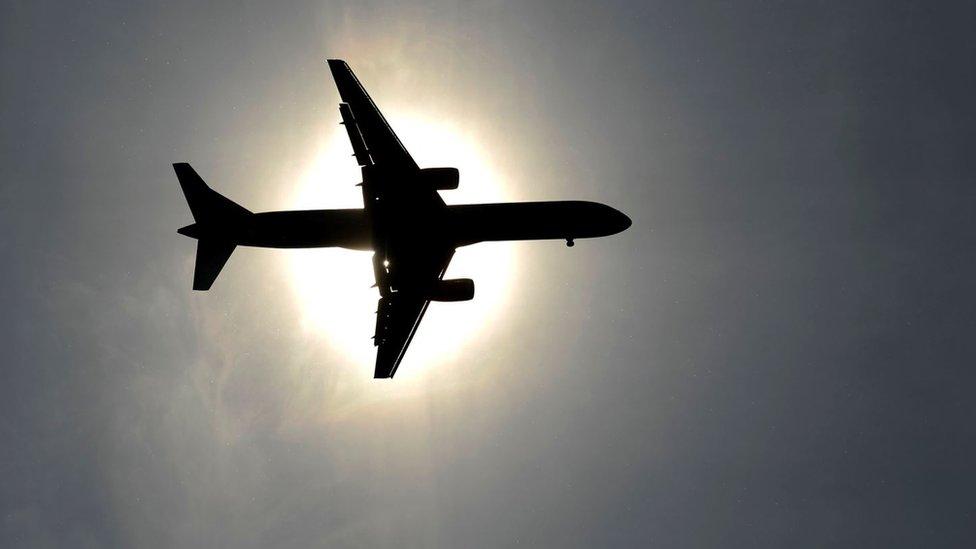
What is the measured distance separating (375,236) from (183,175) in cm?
1501

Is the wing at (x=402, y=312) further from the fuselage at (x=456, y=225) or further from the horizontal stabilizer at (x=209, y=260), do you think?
the horizontal stabilizer at (x=209, y=260)

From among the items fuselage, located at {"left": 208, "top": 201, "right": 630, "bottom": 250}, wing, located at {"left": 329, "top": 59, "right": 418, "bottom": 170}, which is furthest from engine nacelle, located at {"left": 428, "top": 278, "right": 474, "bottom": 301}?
wing, located at {"left": 329, "top": 59, "right": 418, "bottom": 170}

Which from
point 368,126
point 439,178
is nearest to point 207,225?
point 368,126

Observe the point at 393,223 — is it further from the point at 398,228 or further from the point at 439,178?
the point at 439,178

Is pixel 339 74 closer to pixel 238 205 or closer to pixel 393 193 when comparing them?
pixel 393 193

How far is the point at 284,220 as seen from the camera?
40.4 metres

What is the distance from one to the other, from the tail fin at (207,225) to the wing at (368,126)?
36.0 feet

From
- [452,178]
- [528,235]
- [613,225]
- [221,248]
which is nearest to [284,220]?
[221,248]

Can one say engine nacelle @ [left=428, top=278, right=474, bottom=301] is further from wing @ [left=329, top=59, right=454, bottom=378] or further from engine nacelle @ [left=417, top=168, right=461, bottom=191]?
engine nacelle @ [left=417, top=168, right=461, bottom=191]

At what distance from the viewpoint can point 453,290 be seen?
41.9 metres

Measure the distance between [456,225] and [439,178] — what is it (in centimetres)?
422

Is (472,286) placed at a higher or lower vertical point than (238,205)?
lower

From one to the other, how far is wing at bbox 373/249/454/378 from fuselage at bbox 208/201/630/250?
2.32 metres

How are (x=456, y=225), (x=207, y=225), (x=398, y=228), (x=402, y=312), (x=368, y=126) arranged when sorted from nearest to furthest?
(x=368, y=126) → (x=398, y=228) → (x=456, y=225) → (x=207, y=225) → (x=402, y=312)
